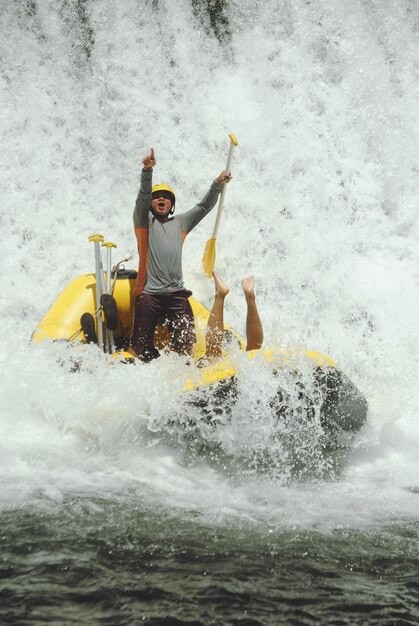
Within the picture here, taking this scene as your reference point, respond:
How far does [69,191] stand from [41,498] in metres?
5.04

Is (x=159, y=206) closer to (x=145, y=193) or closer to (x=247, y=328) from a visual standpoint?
(x=145, y=193)

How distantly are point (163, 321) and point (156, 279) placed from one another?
35 cm

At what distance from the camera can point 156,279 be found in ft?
18.2

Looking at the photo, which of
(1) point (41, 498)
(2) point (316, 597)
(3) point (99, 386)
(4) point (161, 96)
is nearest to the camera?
(2) point (316, 597)

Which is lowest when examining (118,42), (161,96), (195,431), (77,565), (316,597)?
(316,597)

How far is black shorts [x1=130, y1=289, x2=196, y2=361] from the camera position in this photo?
536cm

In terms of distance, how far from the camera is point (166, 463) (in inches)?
172

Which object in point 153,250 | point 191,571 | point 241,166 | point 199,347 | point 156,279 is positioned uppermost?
point 241,166

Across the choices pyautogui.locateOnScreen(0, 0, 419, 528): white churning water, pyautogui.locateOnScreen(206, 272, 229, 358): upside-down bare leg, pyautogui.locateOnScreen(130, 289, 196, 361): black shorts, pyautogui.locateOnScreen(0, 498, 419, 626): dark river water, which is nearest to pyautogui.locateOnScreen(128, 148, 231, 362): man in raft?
pyautogui.locateOnScreen(130, 289, 196, 361): black shorts

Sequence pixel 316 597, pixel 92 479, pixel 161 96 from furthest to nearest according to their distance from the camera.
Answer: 1. pixel 161 96
2. pixel 92 479
3. pixel 316 597

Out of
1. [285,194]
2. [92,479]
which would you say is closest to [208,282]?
[285,194]

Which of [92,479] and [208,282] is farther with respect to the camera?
[208,282]

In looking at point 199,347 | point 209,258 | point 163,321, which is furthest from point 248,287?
point 209,258

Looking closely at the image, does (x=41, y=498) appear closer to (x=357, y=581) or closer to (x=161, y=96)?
(x=357, y=581)
